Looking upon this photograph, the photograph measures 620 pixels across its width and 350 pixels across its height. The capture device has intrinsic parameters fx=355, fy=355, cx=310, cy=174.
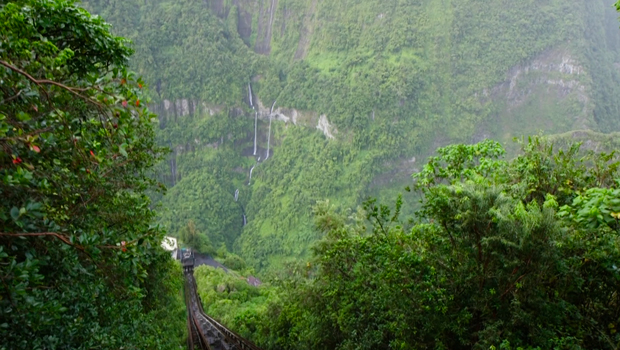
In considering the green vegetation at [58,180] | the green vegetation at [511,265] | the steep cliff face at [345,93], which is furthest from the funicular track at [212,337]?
the steep cliff face at [345,93]

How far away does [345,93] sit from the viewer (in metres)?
59.6

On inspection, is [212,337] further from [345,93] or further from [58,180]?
[345,93]

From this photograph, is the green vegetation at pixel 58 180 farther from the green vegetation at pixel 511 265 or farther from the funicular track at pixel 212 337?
the funicular track at pixel 212 337

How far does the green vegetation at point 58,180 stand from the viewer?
2.27m

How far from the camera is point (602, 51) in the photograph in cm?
7000

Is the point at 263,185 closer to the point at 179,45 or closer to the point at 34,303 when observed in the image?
the point at 179,45

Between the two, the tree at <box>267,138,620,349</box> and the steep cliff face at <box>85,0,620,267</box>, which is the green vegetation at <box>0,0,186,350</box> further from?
the steep cliff face at <box>85,0,620,267</box>

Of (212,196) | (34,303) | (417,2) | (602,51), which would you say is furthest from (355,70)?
(34,303)

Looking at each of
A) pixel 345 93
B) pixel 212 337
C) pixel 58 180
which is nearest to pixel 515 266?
pixel 58 180

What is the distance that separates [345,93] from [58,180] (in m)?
59.0

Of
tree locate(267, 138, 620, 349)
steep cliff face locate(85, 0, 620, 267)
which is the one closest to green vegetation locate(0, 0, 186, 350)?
tree locate(267, 138, 620, 349)

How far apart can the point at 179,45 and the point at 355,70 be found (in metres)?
42.9

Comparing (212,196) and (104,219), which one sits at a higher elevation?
(212,196)

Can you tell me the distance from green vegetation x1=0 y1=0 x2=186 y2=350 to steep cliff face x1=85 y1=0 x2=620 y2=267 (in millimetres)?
45665
